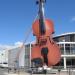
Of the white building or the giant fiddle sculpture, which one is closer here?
the giant fiddle sculpture

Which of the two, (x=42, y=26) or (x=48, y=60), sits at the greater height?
(x=42, y=26)

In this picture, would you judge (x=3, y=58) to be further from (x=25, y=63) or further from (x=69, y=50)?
(x=69, y=50)

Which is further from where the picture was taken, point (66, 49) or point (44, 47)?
point (66, 49)

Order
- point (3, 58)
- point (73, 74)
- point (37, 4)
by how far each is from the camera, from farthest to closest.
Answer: point (3, 58), point (37, 4), point (73, 74)

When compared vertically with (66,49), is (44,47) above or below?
below

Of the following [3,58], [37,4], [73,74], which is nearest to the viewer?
[73,74]

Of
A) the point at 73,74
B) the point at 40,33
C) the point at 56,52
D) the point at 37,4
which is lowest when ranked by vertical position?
the point at 73,74

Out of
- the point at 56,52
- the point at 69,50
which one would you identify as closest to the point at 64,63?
the point at 69,50

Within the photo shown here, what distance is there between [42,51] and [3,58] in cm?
7575

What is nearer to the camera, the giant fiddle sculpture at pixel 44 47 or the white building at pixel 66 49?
the giant fiddle sculpture at pixel 44 47

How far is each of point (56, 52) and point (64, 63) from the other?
2686 cm

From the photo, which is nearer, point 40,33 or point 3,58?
point 40,33

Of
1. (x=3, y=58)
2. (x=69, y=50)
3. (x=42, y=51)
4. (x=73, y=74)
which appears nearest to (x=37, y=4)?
(x=42, y=51)

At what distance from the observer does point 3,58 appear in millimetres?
121500
